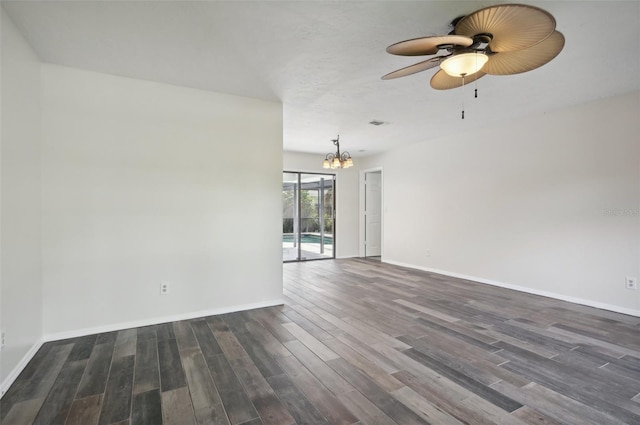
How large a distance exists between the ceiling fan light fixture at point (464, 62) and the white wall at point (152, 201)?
7.69ft

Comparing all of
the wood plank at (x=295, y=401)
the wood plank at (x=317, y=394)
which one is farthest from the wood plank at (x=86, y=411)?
the wood plank at (x=317, y=394)

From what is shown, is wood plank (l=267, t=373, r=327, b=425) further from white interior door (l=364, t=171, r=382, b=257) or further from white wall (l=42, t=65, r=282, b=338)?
white interior door (l=364, t=171, r=382, b=257)

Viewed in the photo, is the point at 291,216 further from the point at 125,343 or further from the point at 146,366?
the point at 146,366

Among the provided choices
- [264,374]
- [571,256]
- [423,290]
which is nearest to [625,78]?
[571,256]

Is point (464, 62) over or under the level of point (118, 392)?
over

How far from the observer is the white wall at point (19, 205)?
213 cm

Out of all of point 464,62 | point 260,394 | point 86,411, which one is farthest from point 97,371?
point 464,62

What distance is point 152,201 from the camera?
3266 mm

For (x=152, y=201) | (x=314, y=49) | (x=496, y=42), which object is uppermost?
(x=314, y=49)

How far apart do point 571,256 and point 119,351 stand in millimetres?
5129

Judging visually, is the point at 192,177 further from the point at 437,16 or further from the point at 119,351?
the point at 437,16

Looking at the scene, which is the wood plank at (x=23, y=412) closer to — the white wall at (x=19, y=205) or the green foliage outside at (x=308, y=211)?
the white wall at (x=19, y=205)

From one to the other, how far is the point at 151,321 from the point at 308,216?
15.1 ft

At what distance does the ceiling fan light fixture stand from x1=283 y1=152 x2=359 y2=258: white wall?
543 centimetres
